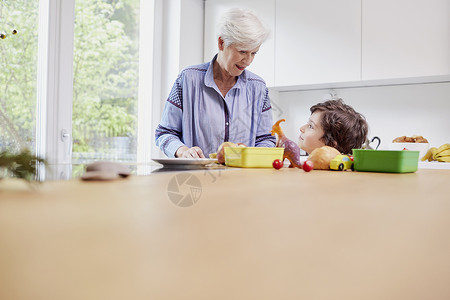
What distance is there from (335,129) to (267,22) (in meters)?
1.67

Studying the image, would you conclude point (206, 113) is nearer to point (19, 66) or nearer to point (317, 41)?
point (19, 66)

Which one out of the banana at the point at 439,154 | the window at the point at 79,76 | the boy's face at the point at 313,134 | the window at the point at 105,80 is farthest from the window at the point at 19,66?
the banana at the point at 439,154

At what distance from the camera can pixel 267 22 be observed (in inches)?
119

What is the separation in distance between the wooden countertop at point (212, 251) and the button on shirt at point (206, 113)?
4.69 ft

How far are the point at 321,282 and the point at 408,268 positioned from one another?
0.04 m

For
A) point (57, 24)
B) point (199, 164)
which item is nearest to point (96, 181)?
point (199, 164)

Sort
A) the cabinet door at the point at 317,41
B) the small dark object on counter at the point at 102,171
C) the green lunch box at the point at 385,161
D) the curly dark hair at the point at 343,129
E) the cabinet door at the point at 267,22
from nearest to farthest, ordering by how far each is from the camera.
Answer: the small dark object on counter at the point at 102,171 < the green lunch box at the point at 385,161 < the curly dark hair at the point at 343,129 < the cabinet door at the point at 317,41 < the cabinet door at the point at 267,22

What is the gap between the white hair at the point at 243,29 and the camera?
63.9 inches

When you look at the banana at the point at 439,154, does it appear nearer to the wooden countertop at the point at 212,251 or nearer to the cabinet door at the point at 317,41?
the cabinet door at the point at 317,41

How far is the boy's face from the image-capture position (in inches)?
68.8

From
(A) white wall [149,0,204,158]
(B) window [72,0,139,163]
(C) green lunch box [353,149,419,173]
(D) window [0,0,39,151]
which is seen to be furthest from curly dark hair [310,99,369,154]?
(A) white wall [149,0,204,158]

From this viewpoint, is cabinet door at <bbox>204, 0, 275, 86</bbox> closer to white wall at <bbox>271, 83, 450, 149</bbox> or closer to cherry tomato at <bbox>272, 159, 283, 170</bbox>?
white wall at <bbox>271, 83, 450, 149</bbox>

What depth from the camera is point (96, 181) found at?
0.44 metres

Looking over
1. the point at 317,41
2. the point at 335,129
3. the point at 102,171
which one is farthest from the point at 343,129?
the point at 317,41
